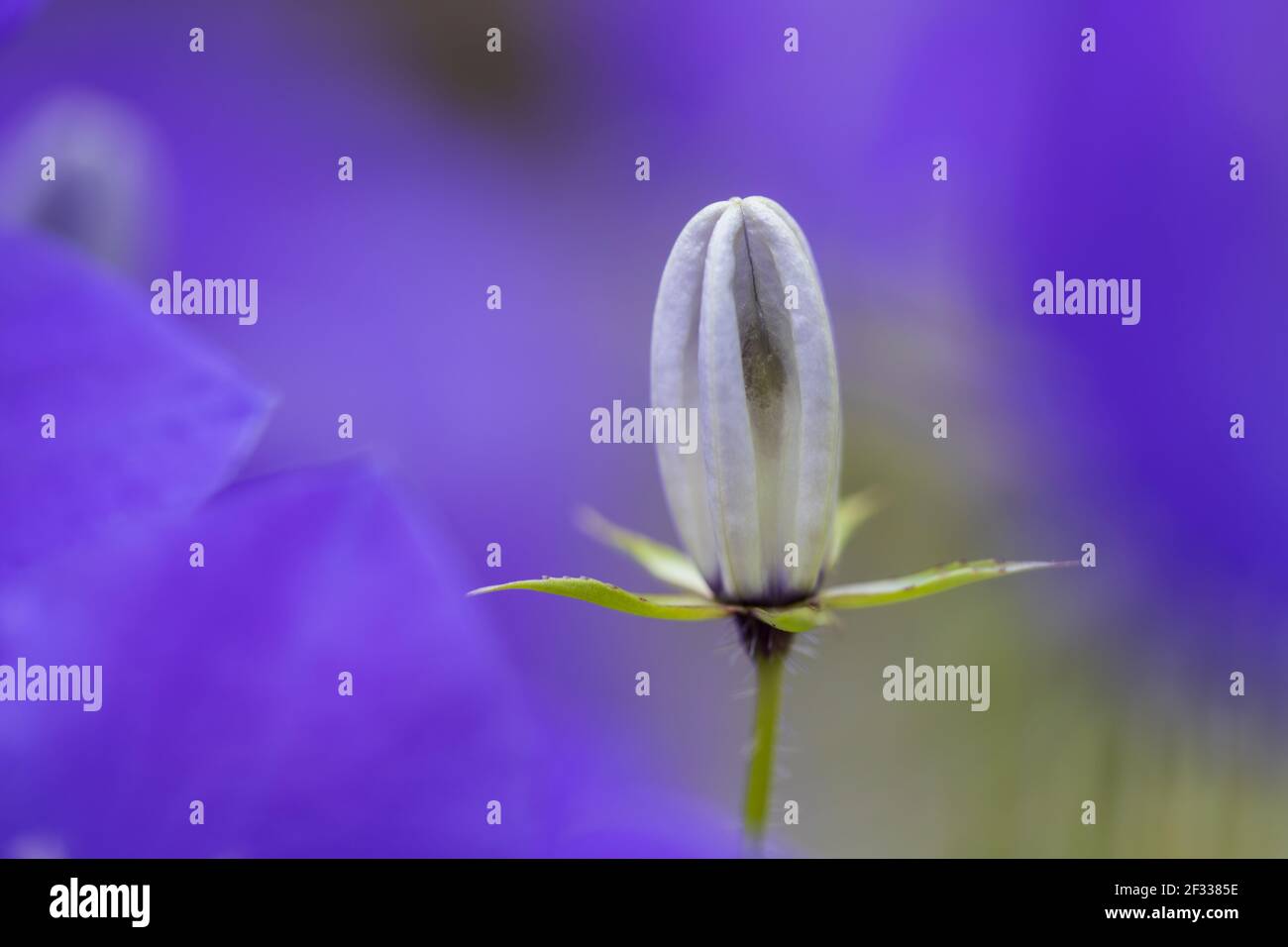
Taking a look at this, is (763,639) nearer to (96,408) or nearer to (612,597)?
(612,597)

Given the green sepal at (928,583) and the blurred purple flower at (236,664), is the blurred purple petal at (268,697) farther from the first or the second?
the green sepal at (928,583)

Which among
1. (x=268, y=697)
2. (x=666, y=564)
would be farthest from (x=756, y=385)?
(x=268, y=697)

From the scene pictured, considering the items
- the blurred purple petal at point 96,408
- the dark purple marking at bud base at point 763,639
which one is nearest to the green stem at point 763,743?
the dark purple marking at bud base at point 763,639

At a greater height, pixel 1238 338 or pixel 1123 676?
pixel 1238 338

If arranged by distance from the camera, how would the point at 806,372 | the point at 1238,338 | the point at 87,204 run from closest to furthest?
the point at 806,372 → the point at 87,204 → the point at 1238,338

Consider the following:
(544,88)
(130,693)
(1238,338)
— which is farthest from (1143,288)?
(130,693)

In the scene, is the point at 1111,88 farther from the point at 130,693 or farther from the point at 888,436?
the point at 130,693

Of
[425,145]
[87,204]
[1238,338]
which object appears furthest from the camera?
[425,145]
